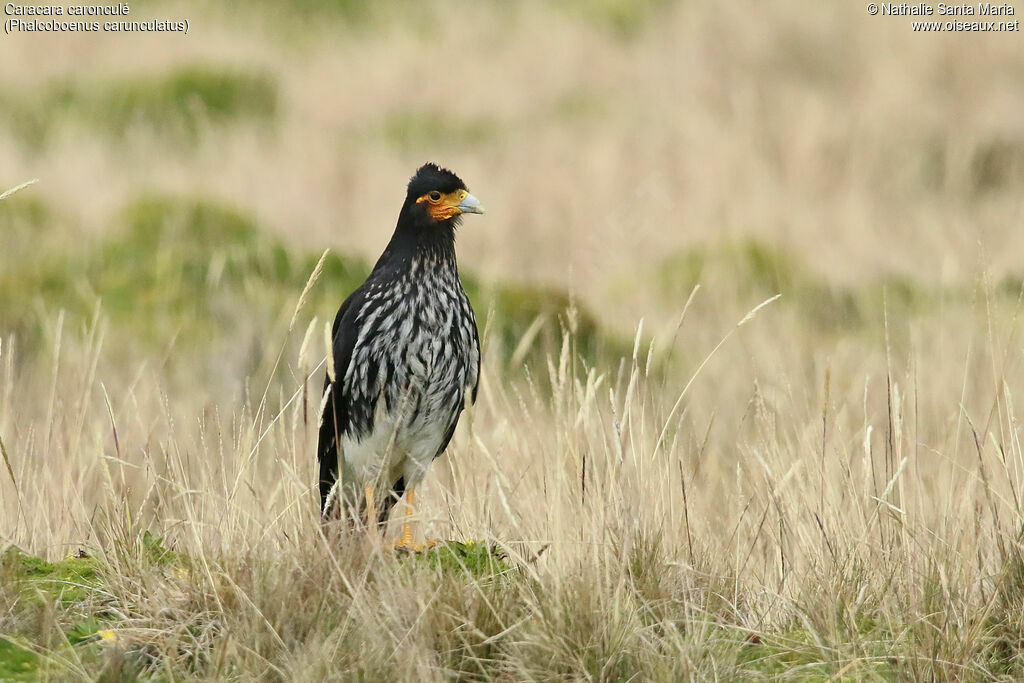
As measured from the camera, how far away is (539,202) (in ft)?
41.8

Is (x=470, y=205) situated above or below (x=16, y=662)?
above

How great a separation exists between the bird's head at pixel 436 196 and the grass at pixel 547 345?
54 cm

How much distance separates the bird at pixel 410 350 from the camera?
15.5 feet

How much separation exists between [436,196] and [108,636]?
207cm

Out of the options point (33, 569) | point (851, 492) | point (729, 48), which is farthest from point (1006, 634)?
point (729, 48)

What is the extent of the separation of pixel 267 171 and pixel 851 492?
408 inches

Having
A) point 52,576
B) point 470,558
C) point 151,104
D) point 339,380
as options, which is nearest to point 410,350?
point 339,380

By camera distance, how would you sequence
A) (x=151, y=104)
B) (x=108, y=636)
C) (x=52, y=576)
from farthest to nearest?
(x=151, y=104) → (x=52, y=576) → (x=108, y=636)

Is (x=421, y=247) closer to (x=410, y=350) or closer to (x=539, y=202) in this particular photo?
(x=410, y=350)

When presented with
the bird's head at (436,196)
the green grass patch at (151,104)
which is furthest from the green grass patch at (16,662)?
the green grass patch at (151,104)

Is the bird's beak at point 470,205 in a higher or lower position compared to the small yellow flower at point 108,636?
higher

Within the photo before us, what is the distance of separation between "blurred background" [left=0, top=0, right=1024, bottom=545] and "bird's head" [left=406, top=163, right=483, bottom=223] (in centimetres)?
59

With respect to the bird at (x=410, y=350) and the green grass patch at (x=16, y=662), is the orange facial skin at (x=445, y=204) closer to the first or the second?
the bird at (x=410, y=350)

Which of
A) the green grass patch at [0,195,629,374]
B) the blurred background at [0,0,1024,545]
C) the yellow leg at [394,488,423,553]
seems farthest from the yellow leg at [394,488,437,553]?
the green grass patch at [0,195,629,374]
